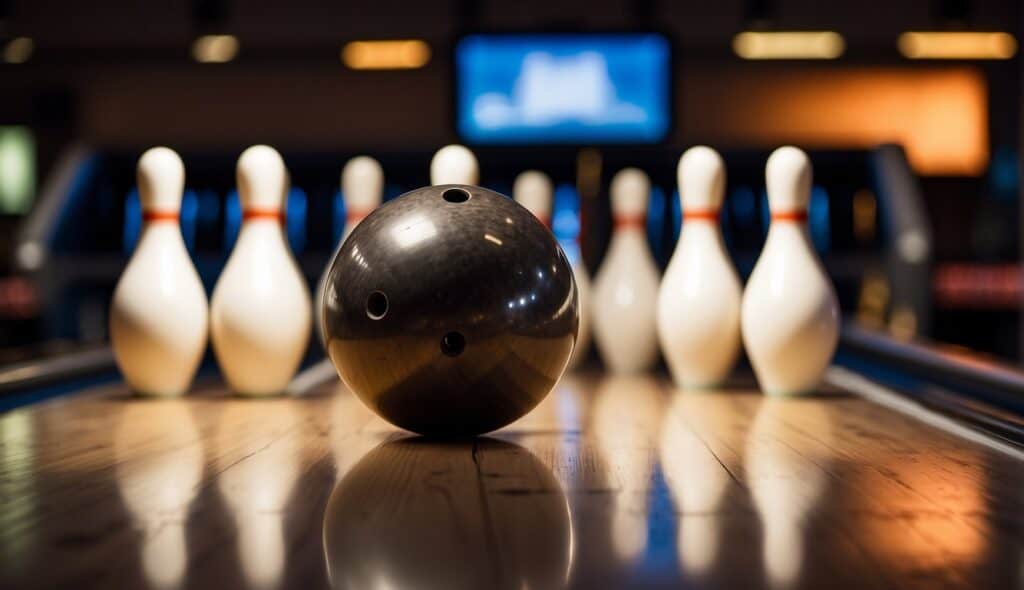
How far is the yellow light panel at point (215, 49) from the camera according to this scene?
18.3 feet

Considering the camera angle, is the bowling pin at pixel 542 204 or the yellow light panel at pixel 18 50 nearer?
the bowling pin at pixel 542 204

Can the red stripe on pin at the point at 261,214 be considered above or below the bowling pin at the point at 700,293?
above

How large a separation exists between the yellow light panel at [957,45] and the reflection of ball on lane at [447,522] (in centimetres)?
455

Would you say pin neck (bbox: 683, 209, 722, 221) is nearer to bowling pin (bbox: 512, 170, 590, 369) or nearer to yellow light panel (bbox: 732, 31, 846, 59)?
bowling pin (bbox: 512, 170, 590, 369)

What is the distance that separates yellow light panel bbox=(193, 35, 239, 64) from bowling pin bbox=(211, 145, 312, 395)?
3250mm

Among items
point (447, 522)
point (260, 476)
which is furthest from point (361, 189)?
point (447, 522)

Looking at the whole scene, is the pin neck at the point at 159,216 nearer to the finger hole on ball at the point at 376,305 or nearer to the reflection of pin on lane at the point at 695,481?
the finger hole on ball at the point at 376,305

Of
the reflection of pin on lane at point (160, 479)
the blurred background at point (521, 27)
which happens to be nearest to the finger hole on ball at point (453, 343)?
the reflection of pin on lane at point (160, 479)

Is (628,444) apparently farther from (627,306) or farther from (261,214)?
(627,306)

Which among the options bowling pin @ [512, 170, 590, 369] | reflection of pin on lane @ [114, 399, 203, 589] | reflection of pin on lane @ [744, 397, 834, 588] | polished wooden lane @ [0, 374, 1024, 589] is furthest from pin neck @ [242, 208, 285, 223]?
reflection of pin on lane @ [744, 397, 834, 588]

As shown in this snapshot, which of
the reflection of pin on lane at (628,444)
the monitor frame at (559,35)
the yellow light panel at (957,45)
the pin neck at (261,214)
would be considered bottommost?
the reflection of pin on lane at (628,444)

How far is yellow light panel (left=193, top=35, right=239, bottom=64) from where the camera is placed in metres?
5.57

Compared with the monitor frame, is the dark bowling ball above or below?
below

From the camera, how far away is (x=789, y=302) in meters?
A: 2.41
